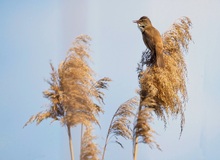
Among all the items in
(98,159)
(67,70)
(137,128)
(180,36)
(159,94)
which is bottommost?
(98,159)

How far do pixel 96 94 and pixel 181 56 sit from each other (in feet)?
3.42

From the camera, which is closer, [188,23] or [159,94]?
[159,94]

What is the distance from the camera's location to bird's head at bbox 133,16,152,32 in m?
5.13

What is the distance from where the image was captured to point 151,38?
496 centimetres

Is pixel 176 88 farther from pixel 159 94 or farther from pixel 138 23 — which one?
pixel 138 23

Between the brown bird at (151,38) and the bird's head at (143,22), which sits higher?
the bird's head at (143,22)

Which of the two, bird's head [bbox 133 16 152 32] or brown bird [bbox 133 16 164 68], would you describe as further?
bird's head [bbox 133 16 152 32]

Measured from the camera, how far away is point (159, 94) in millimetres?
4441

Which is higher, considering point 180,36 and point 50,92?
point 180,36

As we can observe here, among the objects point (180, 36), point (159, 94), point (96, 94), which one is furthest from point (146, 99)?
point (180, 36)

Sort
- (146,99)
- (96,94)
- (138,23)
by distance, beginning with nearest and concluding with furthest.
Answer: (146,99) < (96,94) < (138,23)

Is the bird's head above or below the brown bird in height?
above

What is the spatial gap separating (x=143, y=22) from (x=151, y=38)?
0.29m

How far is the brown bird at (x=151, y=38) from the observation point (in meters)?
4.68
